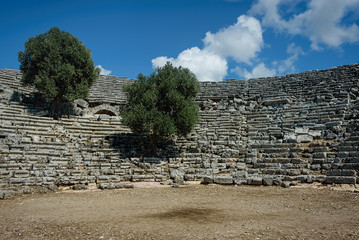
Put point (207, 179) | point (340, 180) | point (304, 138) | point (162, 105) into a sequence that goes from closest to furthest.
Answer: point (340, 180), point (207, 179), point (304, 138), point (162, 105)

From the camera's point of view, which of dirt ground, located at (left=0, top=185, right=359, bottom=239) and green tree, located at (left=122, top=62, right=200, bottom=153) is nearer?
dirt ground, located at (left=0, top=185, right=359, bottom=239)

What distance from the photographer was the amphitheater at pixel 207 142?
13594mm

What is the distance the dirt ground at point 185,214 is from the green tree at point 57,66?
9870 mm

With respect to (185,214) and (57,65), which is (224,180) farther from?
(57,65)

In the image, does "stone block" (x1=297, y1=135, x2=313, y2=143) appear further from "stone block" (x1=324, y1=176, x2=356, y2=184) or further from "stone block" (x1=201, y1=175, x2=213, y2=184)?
"stone block" (x1=201, y1=175, x2=213, y2=184)

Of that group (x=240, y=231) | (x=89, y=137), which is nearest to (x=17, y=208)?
(x=240, y=231)

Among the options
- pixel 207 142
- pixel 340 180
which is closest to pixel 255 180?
pixel 340 180

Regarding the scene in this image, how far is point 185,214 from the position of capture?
809 centimetres

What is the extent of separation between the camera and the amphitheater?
13594mm

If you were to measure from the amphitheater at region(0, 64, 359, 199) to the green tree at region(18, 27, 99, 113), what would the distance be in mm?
1889

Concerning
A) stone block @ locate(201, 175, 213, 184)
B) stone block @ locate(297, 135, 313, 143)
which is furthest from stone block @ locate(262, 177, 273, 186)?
stone block @ locate(297, 135, 313, 143)

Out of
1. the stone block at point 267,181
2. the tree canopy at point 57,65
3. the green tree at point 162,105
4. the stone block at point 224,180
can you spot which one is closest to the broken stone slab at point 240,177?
the stone block at point 224,180

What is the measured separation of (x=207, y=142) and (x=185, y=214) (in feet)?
35.7

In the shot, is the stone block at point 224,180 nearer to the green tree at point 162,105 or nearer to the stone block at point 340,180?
the green tree at point 162,105
